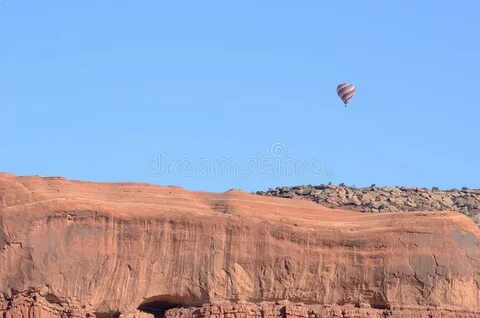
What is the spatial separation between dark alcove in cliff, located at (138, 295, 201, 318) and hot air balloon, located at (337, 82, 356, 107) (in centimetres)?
2896

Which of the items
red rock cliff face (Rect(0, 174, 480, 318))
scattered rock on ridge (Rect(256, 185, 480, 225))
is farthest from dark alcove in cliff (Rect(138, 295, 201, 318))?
scattered rock on ridge (Rect(256, 185, 480, 225))

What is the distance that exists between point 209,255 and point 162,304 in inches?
85.0

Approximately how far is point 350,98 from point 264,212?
2737cm

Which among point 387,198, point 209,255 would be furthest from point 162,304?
point 387,198

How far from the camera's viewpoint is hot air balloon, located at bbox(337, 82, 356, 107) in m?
80.8

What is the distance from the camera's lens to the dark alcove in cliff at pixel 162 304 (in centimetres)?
5288

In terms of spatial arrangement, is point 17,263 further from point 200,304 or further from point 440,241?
point 440,241

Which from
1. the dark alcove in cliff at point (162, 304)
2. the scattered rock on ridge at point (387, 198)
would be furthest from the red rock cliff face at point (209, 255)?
the scattered rock on ridge at point (387, 198)

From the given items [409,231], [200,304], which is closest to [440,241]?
[409,231]

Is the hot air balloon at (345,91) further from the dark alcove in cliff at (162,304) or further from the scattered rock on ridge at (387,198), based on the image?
the dark alcove in cliff at (162,304)

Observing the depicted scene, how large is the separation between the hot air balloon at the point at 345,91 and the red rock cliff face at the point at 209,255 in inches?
1019

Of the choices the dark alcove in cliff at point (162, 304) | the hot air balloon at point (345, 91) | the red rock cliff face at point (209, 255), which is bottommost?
the dark alcove in cliff at point (162, 304)

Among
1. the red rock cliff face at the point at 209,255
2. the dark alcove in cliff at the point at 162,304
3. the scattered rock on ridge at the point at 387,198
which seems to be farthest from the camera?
the scattered rock on ridge at the point at 387,198

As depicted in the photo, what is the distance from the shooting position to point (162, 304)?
175 feet
